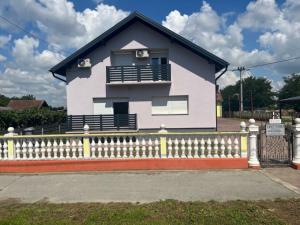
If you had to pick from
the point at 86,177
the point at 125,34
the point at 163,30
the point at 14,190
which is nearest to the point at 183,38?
the point at 163,30

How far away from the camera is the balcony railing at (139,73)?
18766mm

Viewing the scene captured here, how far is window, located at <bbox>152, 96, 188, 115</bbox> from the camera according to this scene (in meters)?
19.2

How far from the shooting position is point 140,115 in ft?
63.8

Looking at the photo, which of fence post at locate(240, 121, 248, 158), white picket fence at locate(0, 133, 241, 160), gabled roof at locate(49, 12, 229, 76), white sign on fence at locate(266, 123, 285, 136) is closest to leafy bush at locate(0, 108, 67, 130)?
gabled roof at locate(49, 12, 229, 76)

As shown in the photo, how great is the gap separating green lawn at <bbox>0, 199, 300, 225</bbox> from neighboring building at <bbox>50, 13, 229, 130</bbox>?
13518 mm

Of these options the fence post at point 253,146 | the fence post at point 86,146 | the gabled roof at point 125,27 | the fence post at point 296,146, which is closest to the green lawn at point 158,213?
the fence post at point 253,146

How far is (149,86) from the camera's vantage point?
19.4 metres

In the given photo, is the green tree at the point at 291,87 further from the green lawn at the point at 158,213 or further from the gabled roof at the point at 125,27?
the green lawn at the point at 158,213

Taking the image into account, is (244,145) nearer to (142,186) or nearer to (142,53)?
(142,186)

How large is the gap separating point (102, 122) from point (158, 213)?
14360 millimetres

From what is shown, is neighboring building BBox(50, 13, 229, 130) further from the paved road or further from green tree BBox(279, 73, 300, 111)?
green tree BBox(279, 73, 300, 111)

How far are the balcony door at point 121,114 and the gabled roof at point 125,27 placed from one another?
4.07 m

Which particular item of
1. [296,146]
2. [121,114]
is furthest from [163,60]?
[296,146]

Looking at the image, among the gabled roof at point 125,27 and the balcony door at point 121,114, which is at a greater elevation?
the gabled roof at point 125,27
